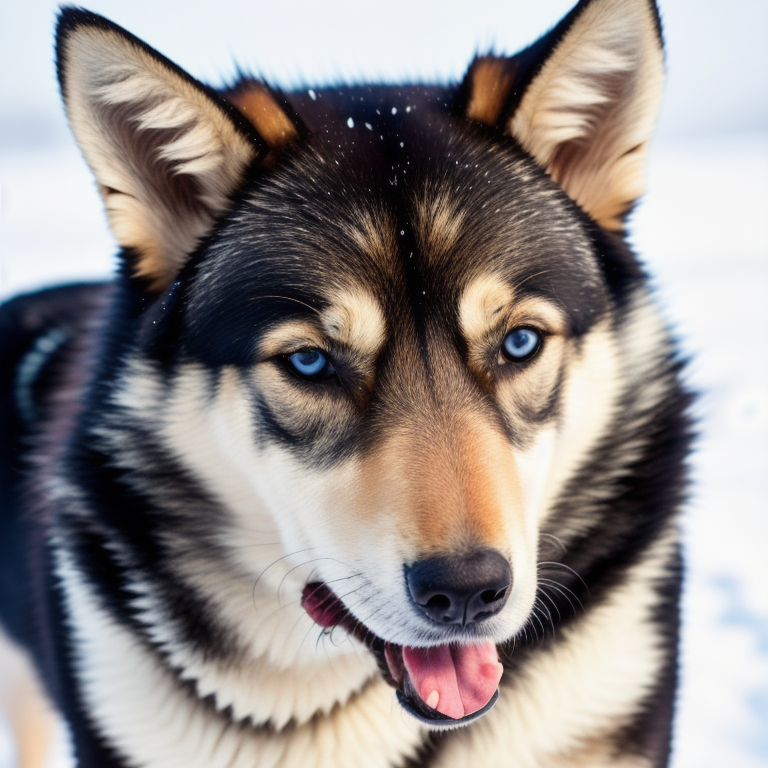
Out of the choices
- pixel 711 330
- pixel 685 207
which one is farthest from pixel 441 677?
pixel 685 207

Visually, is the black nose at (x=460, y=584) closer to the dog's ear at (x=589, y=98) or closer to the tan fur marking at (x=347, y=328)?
the tan fur marking at (x=347, y=328)

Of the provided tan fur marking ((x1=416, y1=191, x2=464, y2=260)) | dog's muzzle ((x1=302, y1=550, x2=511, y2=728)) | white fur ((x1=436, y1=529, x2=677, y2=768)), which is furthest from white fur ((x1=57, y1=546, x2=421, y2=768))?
tan fur marking ((x1=416, y1=191, x2=464, y2=260))

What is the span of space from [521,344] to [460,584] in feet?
1.75

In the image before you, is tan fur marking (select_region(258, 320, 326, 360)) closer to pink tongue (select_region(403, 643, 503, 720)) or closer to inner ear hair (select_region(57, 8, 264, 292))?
inner ear hair (select_region(57, 8, 264, 292))

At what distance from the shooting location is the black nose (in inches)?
49.6

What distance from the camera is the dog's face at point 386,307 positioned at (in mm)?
1410

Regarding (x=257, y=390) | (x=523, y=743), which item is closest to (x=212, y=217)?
(x=257, y=390)

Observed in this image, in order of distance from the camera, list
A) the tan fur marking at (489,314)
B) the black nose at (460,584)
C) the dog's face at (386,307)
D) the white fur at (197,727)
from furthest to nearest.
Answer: the white fur at (197,727)
the tan fur marking at (489,314)
the dog's face at (386,307)
the black nose at (460,584)

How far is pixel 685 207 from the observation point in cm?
636

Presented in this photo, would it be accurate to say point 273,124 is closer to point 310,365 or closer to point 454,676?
point 310,365

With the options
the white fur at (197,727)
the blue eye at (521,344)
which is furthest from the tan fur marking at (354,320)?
the white fur at (197,727)

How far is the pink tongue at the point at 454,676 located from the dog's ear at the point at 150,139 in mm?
953

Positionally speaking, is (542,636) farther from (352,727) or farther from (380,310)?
(380,310)

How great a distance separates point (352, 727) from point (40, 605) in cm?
97
